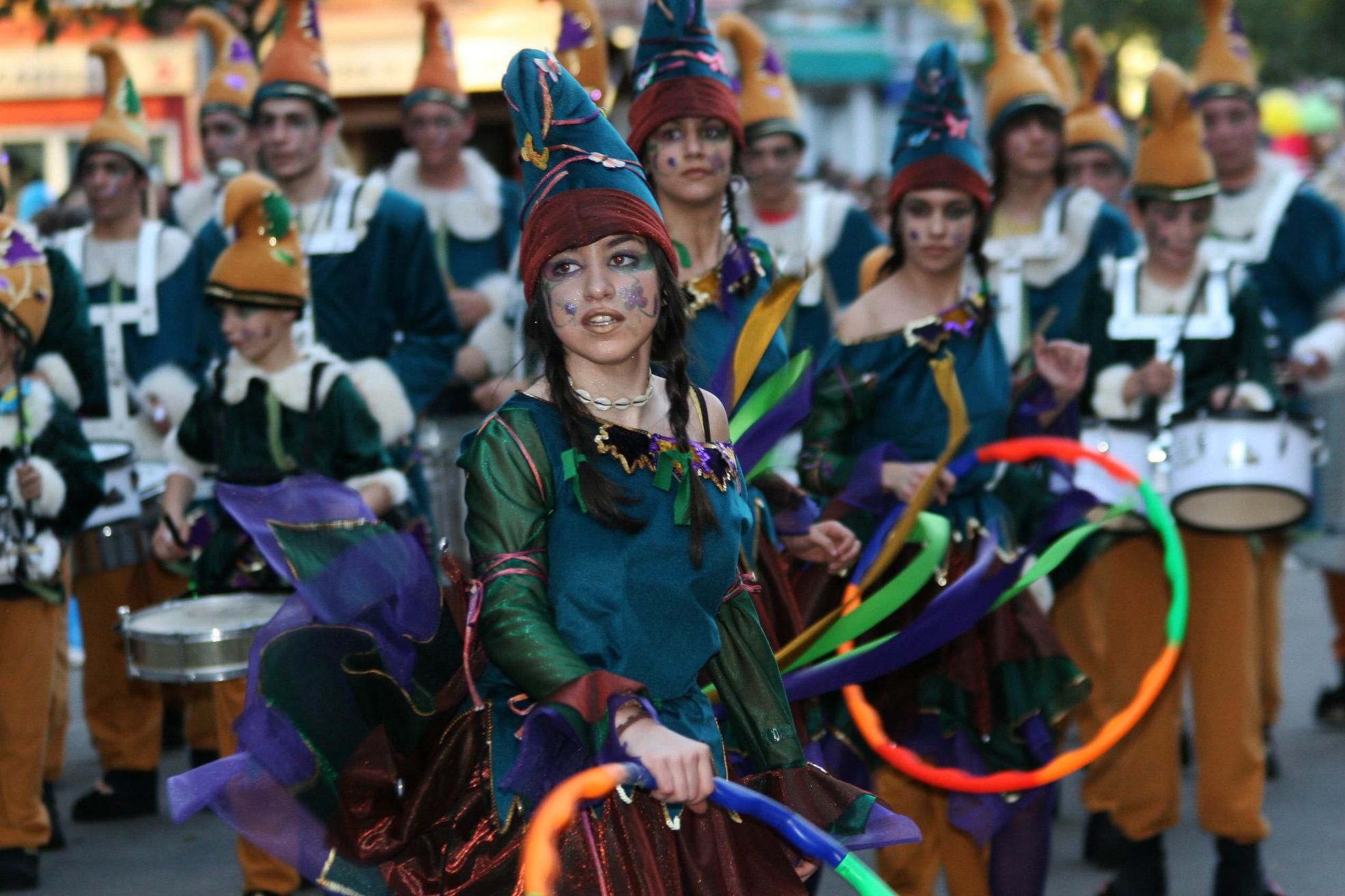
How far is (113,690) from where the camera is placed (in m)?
7.42

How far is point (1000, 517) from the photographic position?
5344 millimetres

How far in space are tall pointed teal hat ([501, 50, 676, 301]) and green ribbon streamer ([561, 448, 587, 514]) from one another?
0.32 metres

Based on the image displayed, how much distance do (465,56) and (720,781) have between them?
16.1m

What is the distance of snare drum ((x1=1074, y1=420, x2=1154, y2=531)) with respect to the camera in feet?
19.1

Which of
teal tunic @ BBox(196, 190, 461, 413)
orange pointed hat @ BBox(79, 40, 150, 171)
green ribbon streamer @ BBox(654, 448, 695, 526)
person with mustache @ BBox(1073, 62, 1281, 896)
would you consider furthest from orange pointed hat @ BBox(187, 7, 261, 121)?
green ribbon streamer @ BBox(654, 448, 695, 526)

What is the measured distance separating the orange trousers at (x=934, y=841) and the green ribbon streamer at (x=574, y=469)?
2252 mm

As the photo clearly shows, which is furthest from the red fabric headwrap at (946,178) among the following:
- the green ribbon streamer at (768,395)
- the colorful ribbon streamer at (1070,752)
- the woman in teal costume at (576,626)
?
the woman in teal costume at (576,626)

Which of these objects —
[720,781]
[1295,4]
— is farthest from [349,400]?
[1295,4]

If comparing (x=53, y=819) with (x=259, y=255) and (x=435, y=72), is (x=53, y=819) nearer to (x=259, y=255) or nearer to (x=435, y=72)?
(x=259, y=255)

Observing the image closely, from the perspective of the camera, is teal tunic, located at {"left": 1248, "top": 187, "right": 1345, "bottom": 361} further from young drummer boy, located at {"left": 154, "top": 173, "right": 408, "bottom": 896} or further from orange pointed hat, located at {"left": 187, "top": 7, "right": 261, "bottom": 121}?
orange pointed hat, located at {"left": 187, "top": 7, "right": 261, "bottom": 121}

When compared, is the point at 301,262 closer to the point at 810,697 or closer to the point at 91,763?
the point at 810,697

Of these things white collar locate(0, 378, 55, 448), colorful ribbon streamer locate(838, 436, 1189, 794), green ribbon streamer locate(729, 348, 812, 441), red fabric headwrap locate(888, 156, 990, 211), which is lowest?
colorful ribbon streamer locate(838, 436, 1189, 794)

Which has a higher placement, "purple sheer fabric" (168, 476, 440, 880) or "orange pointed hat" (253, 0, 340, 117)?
"orange pointed hat" (253, 0, 340, 117)

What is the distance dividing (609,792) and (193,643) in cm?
226
